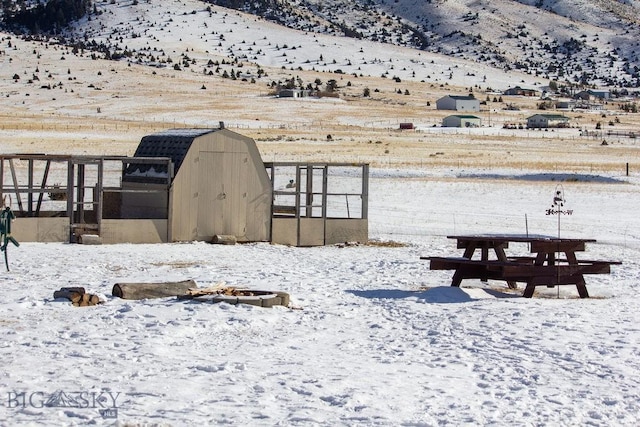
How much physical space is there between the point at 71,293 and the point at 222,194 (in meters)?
11.4

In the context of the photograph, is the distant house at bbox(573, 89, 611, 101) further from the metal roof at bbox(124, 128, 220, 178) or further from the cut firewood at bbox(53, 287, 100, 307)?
the cut firewood at bbox(53, 287, 100, 307)

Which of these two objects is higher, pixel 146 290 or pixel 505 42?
pixel 505 42

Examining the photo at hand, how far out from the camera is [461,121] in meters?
91.5

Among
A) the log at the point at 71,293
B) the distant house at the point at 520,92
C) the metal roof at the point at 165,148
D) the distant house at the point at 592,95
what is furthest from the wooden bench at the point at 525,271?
the distant house at the point at 592,95

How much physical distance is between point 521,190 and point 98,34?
411 ft

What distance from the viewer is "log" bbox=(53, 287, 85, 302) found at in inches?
631

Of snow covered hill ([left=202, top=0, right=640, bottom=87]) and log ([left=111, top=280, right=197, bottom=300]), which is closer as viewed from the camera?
log ([left=111, top=280, right=197, bottom=300])

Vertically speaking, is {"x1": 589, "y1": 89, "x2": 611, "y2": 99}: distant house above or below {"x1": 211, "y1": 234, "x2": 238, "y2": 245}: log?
above

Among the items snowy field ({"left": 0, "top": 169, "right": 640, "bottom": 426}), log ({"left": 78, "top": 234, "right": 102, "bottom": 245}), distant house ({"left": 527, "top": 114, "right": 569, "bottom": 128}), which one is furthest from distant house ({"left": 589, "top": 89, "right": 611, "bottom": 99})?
log ({"left": 78, "top": 234, "right": 102, "bottom": 245})

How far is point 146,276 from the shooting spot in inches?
780
